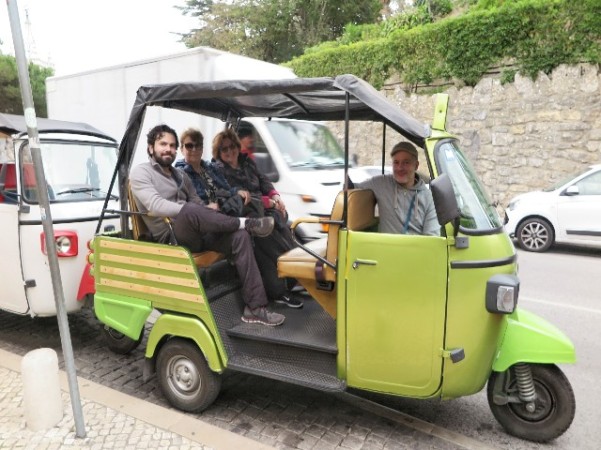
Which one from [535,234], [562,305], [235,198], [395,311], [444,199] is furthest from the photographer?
[535,234]

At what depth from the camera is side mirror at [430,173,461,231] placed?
2744 mm

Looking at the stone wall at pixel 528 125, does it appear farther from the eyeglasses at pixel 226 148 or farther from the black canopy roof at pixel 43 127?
the black canopy roof at pixel 43 127

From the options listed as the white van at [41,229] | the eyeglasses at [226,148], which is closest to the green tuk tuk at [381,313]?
the white van at [41,229]

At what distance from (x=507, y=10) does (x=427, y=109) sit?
3353mm

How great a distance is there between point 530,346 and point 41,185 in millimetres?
3126

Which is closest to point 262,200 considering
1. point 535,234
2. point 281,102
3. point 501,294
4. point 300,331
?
point 281,102

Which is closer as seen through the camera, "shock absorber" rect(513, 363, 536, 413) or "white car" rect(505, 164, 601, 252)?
"shock absorber" rect(513, 363, 536, 413)

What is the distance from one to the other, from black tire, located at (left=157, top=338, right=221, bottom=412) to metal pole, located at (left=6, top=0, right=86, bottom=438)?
72cm

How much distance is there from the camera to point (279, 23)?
27.1 m

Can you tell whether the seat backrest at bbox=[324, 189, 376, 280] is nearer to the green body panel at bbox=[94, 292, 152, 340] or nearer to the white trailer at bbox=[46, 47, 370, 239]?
the green body panel at bbox=[94, 292, 152, 340]

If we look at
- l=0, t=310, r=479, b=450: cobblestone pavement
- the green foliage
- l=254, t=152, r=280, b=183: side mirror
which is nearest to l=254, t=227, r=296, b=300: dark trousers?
l=0, t=310, r=479, b=450: cobblestone pavement

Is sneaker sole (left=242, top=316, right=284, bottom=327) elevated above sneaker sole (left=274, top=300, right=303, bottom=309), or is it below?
above

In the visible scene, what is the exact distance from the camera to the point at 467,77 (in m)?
13.6

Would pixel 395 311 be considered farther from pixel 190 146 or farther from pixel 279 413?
pixel 190 146
